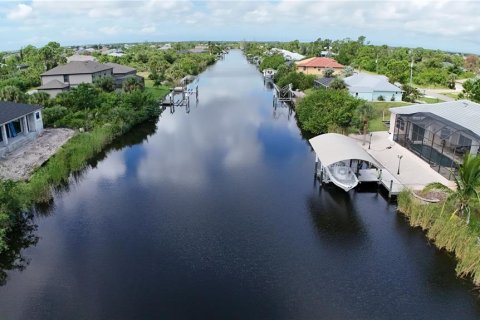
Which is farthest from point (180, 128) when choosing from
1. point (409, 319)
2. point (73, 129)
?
point (409, 319)

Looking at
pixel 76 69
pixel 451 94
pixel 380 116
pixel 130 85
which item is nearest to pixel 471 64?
pixel 451 94

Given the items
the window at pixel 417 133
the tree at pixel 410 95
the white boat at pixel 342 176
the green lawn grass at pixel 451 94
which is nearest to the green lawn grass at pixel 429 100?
the tree at pixel 410 95

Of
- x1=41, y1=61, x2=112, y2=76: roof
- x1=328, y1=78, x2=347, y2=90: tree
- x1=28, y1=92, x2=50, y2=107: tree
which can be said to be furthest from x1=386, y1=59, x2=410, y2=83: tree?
x1=28, y1=92, x2=50, y2=107: tree

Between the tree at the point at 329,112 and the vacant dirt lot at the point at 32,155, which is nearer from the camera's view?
the vacant dirt lot at the point at 32,155

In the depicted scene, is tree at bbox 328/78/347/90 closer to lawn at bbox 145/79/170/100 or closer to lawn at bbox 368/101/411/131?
lawn at bbox 368/101/411/131

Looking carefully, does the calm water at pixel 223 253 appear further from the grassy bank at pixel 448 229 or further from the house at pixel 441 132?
the house at pixel 441 132

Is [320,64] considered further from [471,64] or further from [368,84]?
[471,64]
